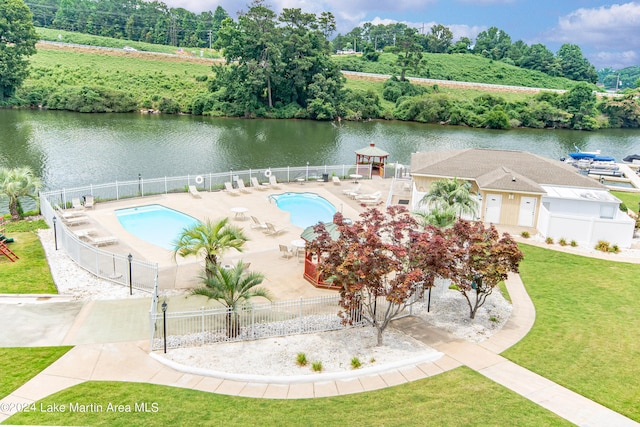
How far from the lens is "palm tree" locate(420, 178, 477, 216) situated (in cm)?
2508

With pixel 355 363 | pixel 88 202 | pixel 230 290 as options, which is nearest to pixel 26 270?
pixel 88 202

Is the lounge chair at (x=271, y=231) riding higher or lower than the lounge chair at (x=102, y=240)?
higher

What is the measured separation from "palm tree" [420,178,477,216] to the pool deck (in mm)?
4996

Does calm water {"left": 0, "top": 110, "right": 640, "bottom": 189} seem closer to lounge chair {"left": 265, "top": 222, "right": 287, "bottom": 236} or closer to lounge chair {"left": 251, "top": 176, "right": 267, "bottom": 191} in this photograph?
lounge chair {"left": 251, "top": 176, "right": 267, "bottom": 191}

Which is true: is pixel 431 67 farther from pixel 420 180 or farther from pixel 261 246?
pixel 261 246

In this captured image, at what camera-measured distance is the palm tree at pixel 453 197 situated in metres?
25.1

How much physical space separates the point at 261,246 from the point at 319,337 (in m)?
8.38

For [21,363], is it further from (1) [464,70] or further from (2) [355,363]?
(1) [464,70]

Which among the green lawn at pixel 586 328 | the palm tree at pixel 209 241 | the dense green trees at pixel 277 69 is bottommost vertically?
the green lawn at pixel 586 328

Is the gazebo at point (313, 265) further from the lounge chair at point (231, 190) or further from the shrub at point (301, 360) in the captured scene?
the lounge chair at point (231, 190)

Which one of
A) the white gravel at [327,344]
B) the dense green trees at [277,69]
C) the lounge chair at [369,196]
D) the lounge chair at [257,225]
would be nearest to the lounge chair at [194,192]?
the lounge chair at [257,225]

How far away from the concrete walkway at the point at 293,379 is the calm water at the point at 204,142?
2621 centimetres

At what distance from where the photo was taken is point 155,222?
27547 millimetres

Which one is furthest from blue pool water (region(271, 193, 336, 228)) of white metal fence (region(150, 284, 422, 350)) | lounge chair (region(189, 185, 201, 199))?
white metal fence (region(150, 284, 422, 350))
